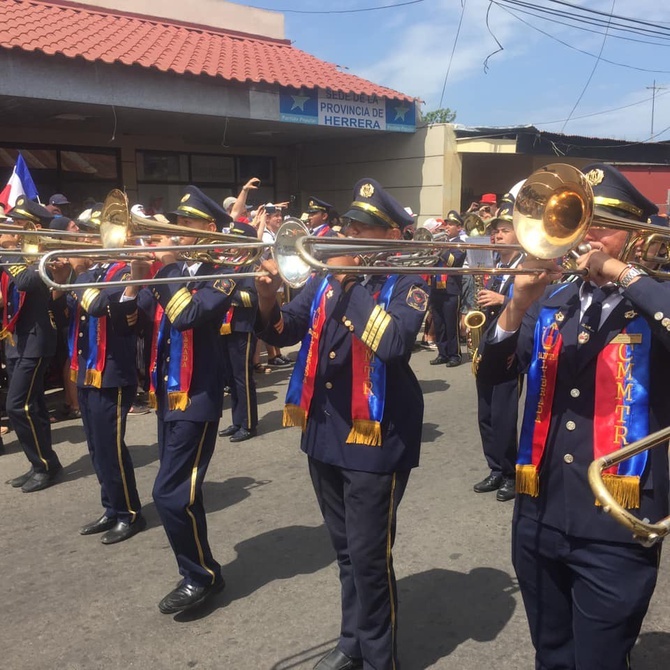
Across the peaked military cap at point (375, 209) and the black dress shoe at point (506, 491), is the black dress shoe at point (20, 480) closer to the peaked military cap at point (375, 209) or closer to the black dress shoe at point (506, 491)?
the black dress shoe at point (506, 491)

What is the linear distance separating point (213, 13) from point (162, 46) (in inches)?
100

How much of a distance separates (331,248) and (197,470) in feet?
4.82

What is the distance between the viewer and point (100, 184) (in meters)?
12.2

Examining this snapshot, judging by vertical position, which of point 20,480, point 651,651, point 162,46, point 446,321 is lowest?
point 446,321

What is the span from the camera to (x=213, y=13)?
1304 centimetres

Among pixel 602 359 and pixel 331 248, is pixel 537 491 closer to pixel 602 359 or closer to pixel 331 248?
pixel 602 359

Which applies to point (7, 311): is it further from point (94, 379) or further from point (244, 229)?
point (244, 229)

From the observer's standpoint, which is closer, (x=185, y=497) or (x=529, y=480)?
(x=529, y=480)

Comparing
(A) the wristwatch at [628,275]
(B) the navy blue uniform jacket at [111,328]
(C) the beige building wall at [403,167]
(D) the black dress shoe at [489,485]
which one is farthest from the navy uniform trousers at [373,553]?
(C) the beige building wall at [403,167]

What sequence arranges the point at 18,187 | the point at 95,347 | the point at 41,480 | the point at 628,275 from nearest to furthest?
1. the point at 628,275
2. the point at 95,347
3. the point at 41,480
4. the point at 18,187

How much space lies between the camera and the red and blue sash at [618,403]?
209 centimetres

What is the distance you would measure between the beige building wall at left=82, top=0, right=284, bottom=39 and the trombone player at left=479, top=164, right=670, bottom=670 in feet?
39.0

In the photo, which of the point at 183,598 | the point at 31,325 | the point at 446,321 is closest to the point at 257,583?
the point at 183,598

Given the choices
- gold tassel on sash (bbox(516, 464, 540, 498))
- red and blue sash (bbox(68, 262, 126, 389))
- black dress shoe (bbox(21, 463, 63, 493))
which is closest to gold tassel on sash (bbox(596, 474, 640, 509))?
gold tassel on sash (bbox(516, 464, 540, 498))
